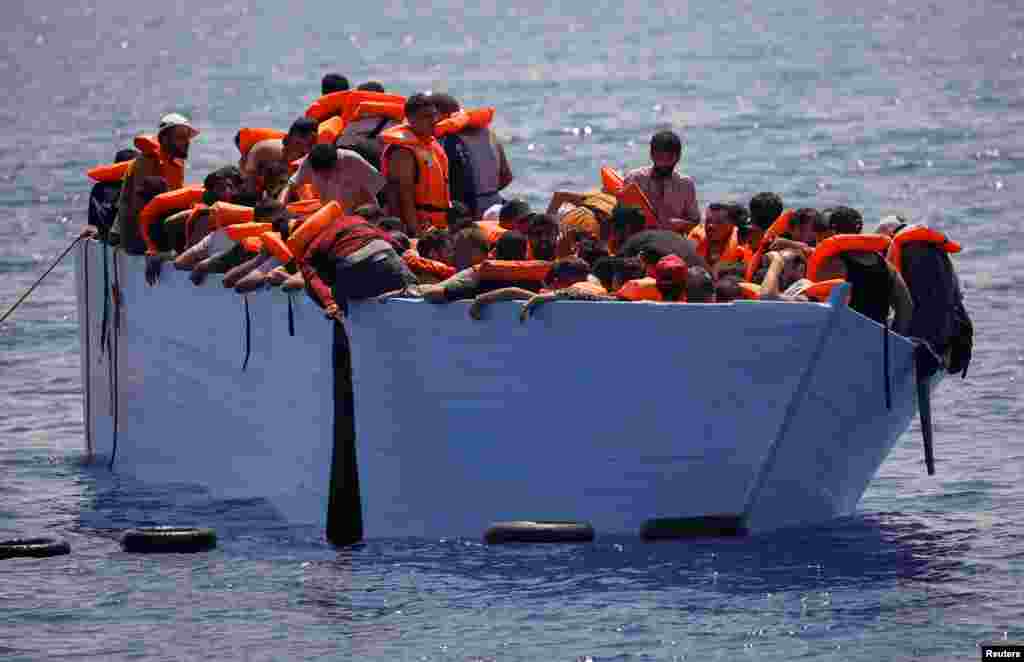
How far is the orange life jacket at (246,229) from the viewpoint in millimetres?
19969

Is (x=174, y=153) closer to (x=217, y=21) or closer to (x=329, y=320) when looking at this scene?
(x=329, y=320)

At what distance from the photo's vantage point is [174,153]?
2234cm

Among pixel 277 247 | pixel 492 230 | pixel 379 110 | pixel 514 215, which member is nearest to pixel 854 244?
pixel 514 215

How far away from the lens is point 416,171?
68.2ft

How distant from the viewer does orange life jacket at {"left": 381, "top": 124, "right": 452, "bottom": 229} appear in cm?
2078

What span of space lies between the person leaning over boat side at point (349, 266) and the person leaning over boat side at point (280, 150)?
7.68 ft

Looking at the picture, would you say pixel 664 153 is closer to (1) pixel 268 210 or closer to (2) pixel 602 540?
(1) pixel 268 210

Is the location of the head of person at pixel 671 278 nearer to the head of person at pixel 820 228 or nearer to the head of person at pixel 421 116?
the head of person at pixel 820 228

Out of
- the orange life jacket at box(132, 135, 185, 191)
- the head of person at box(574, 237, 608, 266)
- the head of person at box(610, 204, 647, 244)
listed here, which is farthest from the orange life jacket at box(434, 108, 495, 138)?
the head of person at box(610, 204, 647, 244)

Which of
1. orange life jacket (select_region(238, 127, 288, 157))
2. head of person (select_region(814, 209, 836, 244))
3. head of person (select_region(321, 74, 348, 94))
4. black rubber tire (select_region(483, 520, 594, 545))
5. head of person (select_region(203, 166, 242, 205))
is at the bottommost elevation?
black rubber tire (select_region(483, 520, 594, 545))

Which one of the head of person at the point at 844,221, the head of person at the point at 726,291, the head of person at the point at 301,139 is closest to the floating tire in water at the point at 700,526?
the head of person at the point at 726,291

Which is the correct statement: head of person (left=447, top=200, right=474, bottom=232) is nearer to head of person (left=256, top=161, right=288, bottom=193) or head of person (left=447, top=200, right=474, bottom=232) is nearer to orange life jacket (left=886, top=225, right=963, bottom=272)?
head of person (left=256, top=161, right=288, bottom=193)

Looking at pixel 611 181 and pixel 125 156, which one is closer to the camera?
pixel 611 181

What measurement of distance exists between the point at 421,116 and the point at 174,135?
258 centimetres
